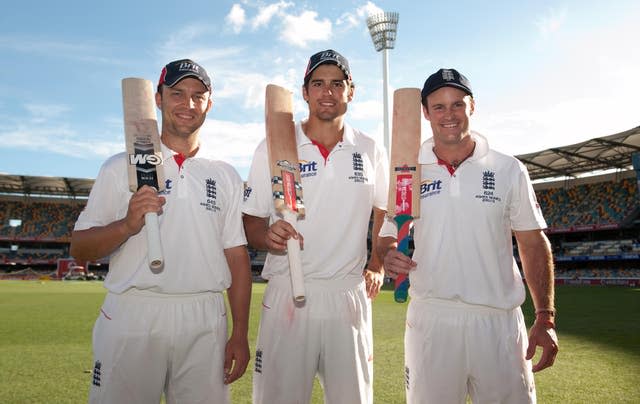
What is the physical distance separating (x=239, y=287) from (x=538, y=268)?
4.67 ft

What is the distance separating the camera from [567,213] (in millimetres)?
29500

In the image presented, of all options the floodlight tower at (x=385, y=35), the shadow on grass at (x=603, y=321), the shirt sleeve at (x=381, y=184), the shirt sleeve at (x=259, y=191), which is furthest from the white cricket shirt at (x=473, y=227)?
the floodlight tower at (x=385, y=35)

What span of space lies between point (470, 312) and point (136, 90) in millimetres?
1842

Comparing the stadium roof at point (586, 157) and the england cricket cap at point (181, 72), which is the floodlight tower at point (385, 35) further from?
the england cricket cap at point (181, 72)

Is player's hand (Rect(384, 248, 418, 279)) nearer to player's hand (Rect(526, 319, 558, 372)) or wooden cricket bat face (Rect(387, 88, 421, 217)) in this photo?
wooden cricket bat face (Rect(387, 88, 421, 217))

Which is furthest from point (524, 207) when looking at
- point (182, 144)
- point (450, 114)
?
point (182, 144)

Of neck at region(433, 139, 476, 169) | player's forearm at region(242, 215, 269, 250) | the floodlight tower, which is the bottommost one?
player's forearm at region(242, 215, 269, 250)

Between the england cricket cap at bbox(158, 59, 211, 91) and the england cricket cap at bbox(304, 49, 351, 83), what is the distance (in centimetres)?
52

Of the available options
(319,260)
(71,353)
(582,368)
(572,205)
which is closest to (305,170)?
(319,260)

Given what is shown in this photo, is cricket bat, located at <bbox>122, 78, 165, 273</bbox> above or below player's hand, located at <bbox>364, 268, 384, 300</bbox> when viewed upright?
above

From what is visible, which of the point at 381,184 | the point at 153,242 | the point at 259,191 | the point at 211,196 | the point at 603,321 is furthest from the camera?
the point at 603,321

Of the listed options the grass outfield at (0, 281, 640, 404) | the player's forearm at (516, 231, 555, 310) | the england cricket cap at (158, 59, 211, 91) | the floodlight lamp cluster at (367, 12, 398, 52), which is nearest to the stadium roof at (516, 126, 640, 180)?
the floodlight lamp cluster at (367, 12, 398, 52)

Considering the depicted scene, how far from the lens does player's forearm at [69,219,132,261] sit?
199 centimetres

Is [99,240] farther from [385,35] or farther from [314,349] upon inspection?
[385,35]
